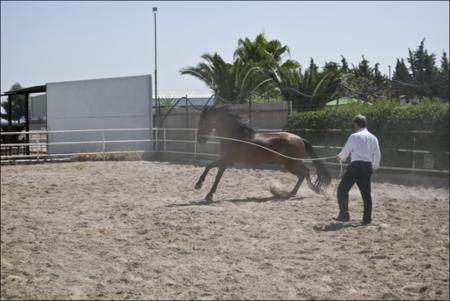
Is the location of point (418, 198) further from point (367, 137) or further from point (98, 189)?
point (98, 189)

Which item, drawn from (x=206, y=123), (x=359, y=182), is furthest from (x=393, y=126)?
(x=206, y=123)

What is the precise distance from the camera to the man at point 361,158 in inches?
263

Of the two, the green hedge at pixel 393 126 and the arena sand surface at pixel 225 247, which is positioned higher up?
the green hedge at pixel 393 126

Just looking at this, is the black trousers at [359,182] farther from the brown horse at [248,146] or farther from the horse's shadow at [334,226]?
the brown horse at [248,146]

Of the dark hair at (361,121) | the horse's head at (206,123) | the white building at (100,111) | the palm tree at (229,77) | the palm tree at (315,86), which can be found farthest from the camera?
the palm tree at (229,77)

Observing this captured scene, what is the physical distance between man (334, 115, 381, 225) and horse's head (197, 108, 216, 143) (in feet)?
9.77

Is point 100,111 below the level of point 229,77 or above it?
below

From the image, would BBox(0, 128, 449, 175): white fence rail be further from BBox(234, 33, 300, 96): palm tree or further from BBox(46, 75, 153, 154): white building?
BBox(234, 33, 300, 96): palm tree

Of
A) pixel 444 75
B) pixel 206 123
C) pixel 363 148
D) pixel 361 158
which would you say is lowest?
pixel 361 158

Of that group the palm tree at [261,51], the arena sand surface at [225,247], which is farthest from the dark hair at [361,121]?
the palm tree at [261,51]

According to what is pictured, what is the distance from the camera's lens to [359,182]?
691cm

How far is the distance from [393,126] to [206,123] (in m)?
2.90

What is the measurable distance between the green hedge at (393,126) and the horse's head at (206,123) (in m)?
2.27

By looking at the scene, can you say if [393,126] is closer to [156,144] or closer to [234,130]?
[234,130]
